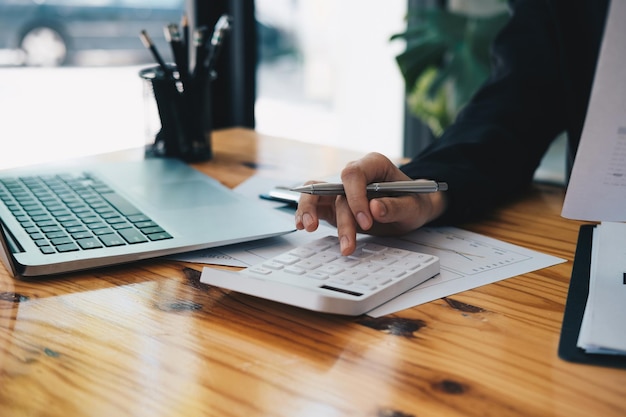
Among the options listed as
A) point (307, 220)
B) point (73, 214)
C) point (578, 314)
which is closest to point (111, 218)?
point (73, 214)

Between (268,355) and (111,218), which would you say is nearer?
(268,355)

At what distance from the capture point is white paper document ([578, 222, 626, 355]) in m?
0.50

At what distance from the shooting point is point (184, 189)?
37.8 inches

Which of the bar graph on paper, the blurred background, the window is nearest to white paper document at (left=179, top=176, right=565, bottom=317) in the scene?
the bar graph on paper

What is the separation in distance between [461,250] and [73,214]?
450 mm

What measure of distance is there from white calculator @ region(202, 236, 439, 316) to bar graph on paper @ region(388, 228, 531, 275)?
5 centimetres

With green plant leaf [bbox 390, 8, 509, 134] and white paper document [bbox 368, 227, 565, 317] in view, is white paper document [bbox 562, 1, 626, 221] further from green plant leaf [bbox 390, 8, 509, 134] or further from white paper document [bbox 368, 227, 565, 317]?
green plant leaf [bbox 390, 8, 509, 134]

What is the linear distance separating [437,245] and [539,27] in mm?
586

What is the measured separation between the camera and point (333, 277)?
0.60 metres

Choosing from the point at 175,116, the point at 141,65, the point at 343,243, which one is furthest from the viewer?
the point at 141,65

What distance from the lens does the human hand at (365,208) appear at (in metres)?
0.70

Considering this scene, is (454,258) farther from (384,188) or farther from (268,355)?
(268,355)

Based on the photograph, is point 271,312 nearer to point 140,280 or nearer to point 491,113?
point 140,280

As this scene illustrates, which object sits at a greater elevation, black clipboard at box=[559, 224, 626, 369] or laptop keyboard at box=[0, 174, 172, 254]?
laptop keyboard at box=[0, 174, 172, 254]
